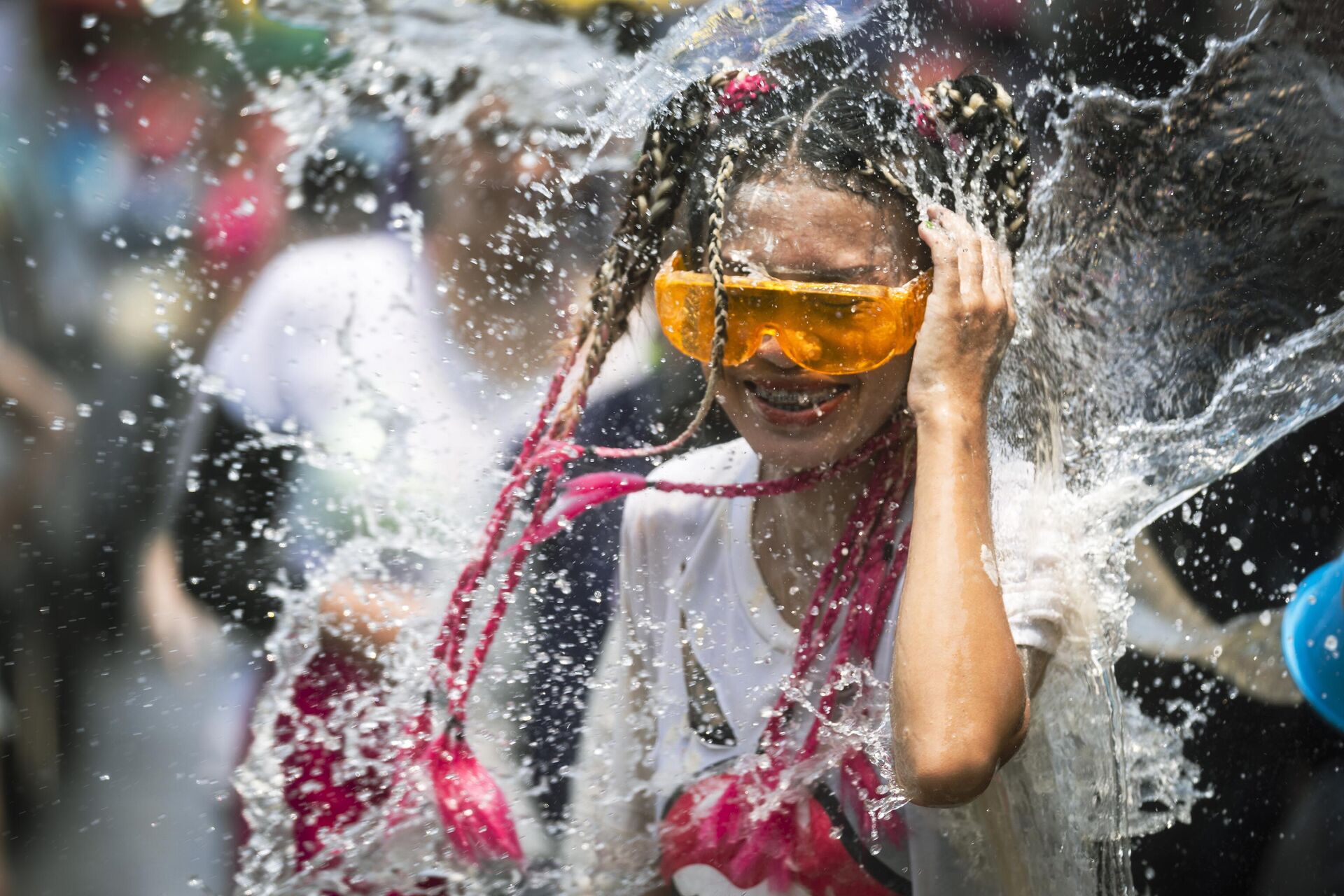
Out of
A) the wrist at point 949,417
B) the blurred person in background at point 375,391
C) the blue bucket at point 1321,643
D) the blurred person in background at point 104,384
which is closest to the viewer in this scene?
the wrist at point 949,417

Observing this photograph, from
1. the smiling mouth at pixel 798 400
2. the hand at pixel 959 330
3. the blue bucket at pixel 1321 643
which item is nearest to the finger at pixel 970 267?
the hand at pixel 959 330

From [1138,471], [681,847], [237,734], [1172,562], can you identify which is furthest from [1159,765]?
[237,734]

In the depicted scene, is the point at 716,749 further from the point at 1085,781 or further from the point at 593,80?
the point at 593,80

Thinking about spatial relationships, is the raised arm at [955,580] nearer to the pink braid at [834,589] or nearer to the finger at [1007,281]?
the finger at [1007,281]

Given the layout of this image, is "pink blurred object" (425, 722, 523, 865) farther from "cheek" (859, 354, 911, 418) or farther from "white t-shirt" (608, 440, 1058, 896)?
"cheek" (859, 354, 911, 418)

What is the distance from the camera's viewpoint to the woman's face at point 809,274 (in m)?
1.55

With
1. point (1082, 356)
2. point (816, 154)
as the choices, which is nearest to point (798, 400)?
point (816, 154)

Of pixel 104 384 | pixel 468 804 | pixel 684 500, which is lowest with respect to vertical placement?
pixel 468 804

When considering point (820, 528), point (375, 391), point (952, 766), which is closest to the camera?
point (952, 766)

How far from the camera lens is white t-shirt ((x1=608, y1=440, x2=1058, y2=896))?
5.24 feet

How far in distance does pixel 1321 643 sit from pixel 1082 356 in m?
0.70

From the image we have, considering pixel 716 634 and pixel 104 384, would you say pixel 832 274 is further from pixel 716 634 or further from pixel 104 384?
pixel 104 384

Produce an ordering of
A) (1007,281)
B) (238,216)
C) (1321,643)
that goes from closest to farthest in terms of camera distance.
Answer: (1007,281) < (1321,643) < (238,216)

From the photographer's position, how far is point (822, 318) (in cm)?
153
